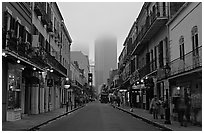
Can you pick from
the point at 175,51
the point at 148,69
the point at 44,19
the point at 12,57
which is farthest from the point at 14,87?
the point at 148,69

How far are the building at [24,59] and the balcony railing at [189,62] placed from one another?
26.8 ft

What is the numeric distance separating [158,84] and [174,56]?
21.9 feet

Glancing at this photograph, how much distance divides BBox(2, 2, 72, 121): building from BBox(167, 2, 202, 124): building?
8177 mm

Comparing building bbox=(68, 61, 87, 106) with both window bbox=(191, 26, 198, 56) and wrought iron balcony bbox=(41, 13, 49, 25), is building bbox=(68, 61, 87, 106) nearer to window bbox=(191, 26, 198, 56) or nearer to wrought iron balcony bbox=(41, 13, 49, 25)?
wrought iron balcony bbox=(41, 13, 49, 25)

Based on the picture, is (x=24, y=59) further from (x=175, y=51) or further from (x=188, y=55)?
(x=175, y=51)

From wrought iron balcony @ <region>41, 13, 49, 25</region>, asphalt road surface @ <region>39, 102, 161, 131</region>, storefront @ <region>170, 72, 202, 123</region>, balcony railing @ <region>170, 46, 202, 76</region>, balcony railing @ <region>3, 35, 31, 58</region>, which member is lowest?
asphalt road surface @ <region>39, 102, 161, 131</region>

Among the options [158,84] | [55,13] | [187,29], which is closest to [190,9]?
A: [187,29]

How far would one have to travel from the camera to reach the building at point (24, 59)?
1612cm

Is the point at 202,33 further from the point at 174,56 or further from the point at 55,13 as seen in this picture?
the point at 55,13

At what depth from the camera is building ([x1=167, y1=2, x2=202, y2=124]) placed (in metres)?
15.1

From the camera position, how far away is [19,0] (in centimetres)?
1828

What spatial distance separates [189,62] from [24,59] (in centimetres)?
836

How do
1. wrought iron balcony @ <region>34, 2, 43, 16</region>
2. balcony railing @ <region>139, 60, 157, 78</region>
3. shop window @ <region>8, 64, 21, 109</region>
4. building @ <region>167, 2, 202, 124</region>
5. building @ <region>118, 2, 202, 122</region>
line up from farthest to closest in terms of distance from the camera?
balcony railing @ <region>139, 60, 157, 78</region> → wrought iron balcony @ <region>34, 2, 43, 16</region> → shop window @ <region>8, 64, 21, 109</region> → building @ <region>118, 2, 202, 122</region> → building @ <region>167, 2, 202, 124</region>

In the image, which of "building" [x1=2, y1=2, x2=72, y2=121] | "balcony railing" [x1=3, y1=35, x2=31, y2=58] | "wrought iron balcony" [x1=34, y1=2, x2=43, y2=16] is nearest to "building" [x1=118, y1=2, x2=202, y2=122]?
"balcony railing" [x1=3, y1=35, x2=31, y2=58]
